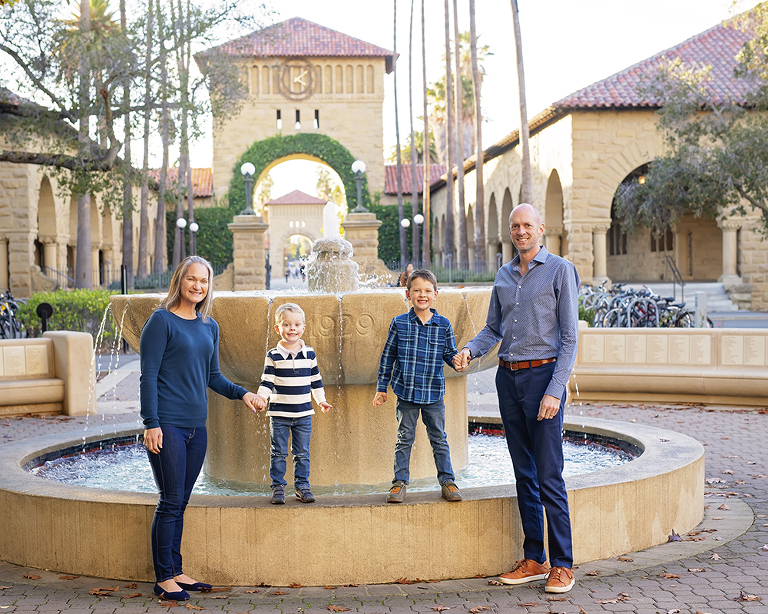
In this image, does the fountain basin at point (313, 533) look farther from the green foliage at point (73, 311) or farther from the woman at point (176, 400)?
the green foliage at point (73, 311)

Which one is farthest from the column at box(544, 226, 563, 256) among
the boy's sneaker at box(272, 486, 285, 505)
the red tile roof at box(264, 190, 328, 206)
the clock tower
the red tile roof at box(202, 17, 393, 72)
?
the red tile roof at box(264, 190, 328, 206)

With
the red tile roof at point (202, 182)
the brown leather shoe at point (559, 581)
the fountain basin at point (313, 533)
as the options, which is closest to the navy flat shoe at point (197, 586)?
the fountain basin at point (313, 533)

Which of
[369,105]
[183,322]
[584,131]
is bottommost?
[183,322]

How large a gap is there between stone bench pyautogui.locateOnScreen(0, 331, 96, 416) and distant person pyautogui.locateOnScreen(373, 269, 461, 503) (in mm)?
6510

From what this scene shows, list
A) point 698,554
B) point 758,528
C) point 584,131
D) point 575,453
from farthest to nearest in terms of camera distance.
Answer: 1. point 584,131
2. point 575,453
3. point 758,528
4. point 698,554

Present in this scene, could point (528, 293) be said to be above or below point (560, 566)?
above

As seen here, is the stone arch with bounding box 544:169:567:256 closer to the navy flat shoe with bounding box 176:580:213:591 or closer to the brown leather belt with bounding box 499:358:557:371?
the brown leather belt with bounding box 499:358:557:371

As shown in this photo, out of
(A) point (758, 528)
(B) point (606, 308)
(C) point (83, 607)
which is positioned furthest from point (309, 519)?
(B) point (606, 308)

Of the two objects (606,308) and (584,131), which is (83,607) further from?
(584,131)

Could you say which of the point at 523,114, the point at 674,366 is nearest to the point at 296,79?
the point at 523,114

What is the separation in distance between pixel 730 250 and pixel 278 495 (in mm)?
25691

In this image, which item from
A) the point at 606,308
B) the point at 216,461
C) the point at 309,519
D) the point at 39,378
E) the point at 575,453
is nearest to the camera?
the point at 309,519

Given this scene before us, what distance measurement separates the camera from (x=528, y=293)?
4.25m

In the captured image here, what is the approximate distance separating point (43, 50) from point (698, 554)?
16.9 metres
